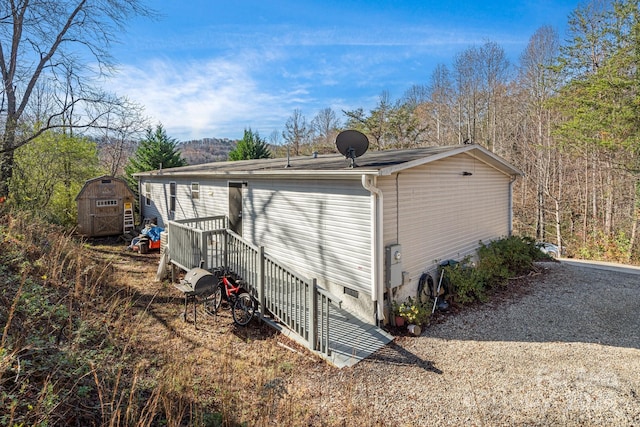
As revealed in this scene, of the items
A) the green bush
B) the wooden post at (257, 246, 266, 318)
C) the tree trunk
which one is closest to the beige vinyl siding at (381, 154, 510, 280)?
the green bush

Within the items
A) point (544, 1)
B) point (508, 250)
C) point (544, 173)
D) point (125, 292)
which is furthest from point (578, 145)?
point (125, 292)

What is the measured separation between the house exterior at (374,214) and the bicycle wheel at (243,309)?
146cm

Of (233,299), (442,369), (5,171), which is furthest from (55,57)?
(442,369)

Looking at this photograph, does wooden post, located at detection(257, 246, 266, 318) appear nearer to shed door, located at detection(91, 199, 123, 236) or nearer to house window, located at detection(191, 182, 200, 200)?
house window, located at detection(191, 182, 200, 200)

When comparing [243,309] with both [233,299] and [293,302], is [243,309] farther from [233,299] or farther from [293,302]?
[293,302]

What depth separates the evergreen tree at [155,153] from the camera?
1875 cm

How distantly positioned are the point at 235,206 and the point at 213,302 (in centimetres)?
337

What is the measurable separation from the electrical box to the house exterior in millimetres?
18

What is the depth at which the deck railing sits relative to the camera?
504 cm

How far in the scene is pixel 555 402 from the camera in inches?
149

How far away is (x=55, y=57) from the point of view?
36.4 ft

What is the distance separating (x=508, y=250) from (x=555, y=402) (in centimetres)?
562

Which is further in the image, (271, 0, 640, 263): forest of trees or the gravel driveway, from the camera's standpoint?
(271, 0, 640, 263): forest of trees

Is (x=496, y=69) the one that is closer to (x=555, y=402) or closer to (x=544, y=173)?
(x=544, y=173)
